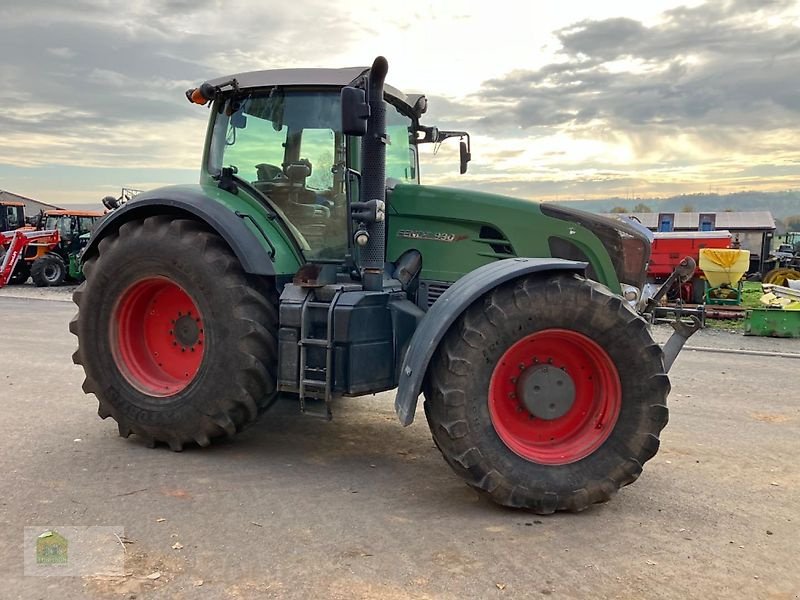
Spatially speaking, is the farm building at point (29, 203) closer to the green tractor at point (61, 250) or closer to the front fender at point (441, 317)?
the green tractor at point (61, 250)

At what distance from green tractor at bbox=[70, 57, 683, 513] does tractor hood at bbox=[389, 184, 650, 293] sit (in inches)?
0.5

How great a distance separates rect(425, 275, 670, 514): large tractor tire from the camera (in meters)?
3.76

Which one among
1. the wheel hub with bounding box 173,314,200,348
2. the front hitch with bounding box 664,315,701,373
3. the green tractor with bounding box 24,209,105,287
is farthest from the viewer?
the green tractor with bounding box 24,209,105,287

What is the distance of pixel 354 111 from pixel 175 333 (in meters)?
2.19

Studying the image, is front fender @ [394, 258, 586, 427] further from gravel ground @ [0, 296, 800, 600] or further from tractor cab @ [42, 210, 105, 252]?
tractor cab @ [42, 210, 105, 252]

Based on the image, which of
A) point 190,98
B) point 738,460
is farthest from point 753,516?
point 190,98

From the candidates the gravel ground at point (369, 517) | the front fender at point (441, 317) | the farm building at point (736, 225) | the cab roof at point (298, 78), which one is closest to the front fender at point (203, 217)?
the cab roof at point (298, 78)

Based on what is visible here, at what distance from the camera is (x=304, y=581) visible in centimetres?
302

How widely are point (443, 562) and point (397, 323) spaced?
5.36 feet

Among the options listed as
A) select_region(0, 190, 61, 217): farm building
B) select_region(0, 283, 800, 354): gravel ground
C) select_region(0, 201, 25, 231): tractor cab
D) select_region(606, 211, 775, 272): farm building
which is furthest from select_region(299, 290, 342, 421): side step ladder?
select_region(0, 190, 61, 217): farm building

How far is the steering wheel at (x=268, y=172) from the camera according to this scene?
4.92m

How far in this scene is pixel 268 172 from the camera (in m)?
4.97

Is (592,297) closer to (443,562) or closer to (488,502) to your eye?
(488,502)

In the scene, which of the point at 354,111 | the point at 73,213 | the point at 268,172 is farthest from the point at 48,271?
the point at 354,111
